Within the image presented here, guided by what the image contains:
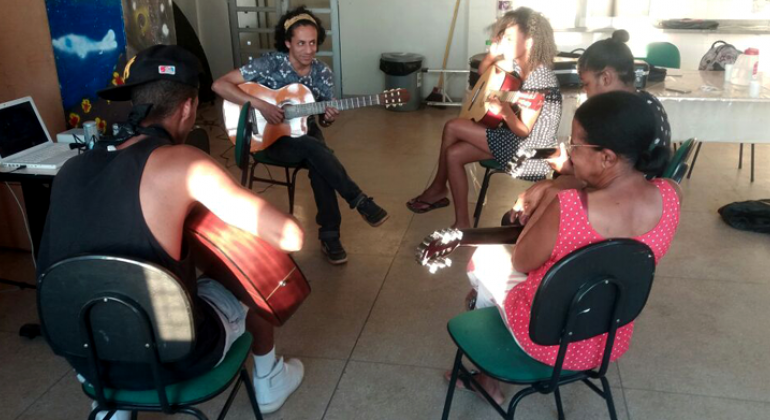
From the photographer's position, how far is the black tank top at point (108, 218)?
4.90 ft

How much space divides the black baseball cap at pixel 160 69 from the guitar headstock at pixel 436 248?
79 cm

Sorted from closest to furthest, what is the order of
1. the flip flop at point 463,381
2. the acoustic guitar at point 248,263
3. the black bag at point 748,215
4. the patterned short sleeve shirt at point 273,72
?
the acoustic guitar at point 248,263, the flip flop at point 463,381, the patterned short sleeve shirt at point 273,72, the black bag at point 748,215

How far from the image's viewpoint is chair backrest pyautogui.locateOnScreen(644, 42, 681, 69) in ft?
16.4

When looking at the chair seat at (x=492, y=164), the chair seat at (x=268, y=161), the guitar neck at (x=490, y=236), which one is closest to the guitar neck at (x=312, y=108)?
the chair seat at (x=268, y=161)

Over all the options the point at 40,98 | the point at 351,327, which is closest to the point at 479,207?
the point at 351,327

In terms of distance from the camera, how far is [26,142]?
9.13ft

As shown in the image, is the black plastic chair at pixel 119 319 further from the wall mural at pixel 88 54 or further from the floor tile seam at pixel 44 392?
the wall mural at pixel 88 54

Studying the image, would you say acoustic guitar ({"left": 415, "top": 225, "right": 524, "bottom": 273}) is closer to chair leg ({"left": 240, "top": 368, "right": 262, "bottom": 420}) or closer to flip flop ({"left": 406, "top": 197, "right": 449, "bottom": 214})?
chair leg ({"left": 240, "top": 368, "right": 262, "bottom": 420})

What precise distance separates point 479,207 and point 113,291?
8.20 feet

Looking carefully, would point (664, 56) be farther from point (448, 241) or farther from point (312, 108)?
point (448, 241)

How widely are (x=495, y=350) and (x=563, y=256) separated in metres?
0.37

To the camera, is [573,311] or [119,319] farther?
[573,311]

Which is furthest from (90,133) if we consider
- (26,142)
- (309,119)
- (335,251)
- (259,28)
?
(259,28)

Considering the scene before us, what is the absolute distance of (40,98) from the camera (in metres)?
3.26
